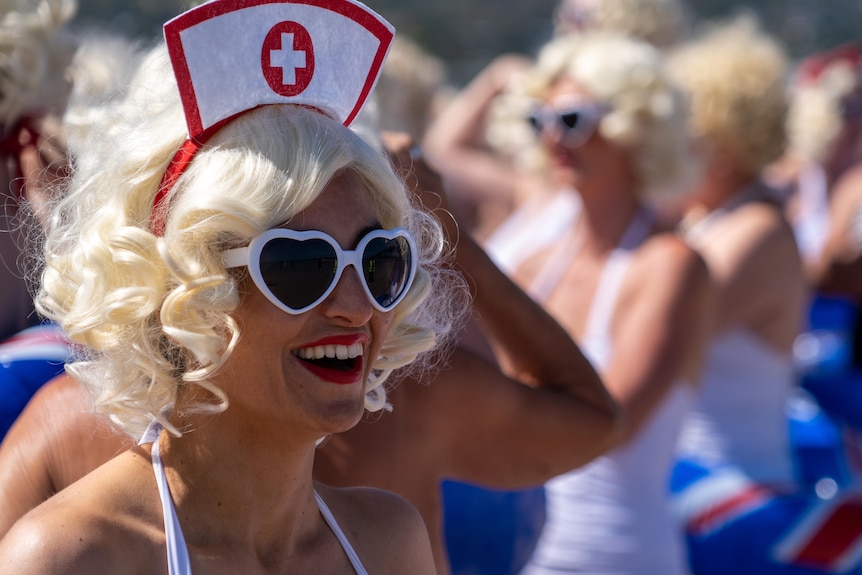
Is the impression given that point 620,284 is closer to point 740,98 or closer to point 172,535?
point 740,98

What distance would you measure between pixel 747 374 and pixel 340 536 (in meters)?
2.86

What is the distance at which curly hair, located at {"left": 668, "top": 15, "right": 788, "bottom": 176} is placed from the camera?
14.7 ft

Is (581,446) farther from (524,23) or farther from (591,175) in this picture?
(524,23)

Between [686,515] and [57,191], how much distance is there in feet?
9.90

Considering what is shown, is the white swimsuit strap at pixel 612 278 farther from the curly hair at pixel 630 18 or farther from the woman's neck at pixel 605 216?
the curly hair at pixel 630 18

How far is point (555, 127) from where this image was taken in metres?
3.81

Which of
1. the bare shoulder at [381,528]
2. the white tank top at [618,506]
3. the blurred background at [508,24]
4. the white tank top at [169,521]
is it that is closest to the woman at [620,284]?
the white tank top at [618,506]

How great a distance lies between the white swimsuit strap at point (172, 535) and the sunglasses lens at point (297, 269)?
11.6 inches

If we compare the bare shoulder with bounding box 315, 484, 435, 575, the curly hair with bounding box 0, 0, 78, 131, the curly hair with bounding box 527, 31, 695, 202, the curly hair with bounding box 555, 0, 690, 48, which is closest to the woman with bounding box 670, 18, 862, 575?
the curly hair with bounding box 527, 31, 695, 202

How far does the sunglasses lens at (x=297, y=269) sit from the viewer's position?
1.54 meters

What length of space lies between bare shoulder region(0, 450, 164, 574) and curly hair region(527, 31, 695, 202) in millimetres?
2588

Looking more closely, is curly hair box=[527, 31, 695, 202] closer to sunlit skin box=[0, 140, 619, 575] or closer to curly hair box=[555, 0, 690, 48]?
curly hair box=[555, 0, 690, 48]

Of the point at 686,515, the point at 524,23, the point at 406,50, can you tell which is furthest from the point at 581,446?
the point at 524,23

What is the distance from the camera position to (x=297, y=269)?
1.55 m
